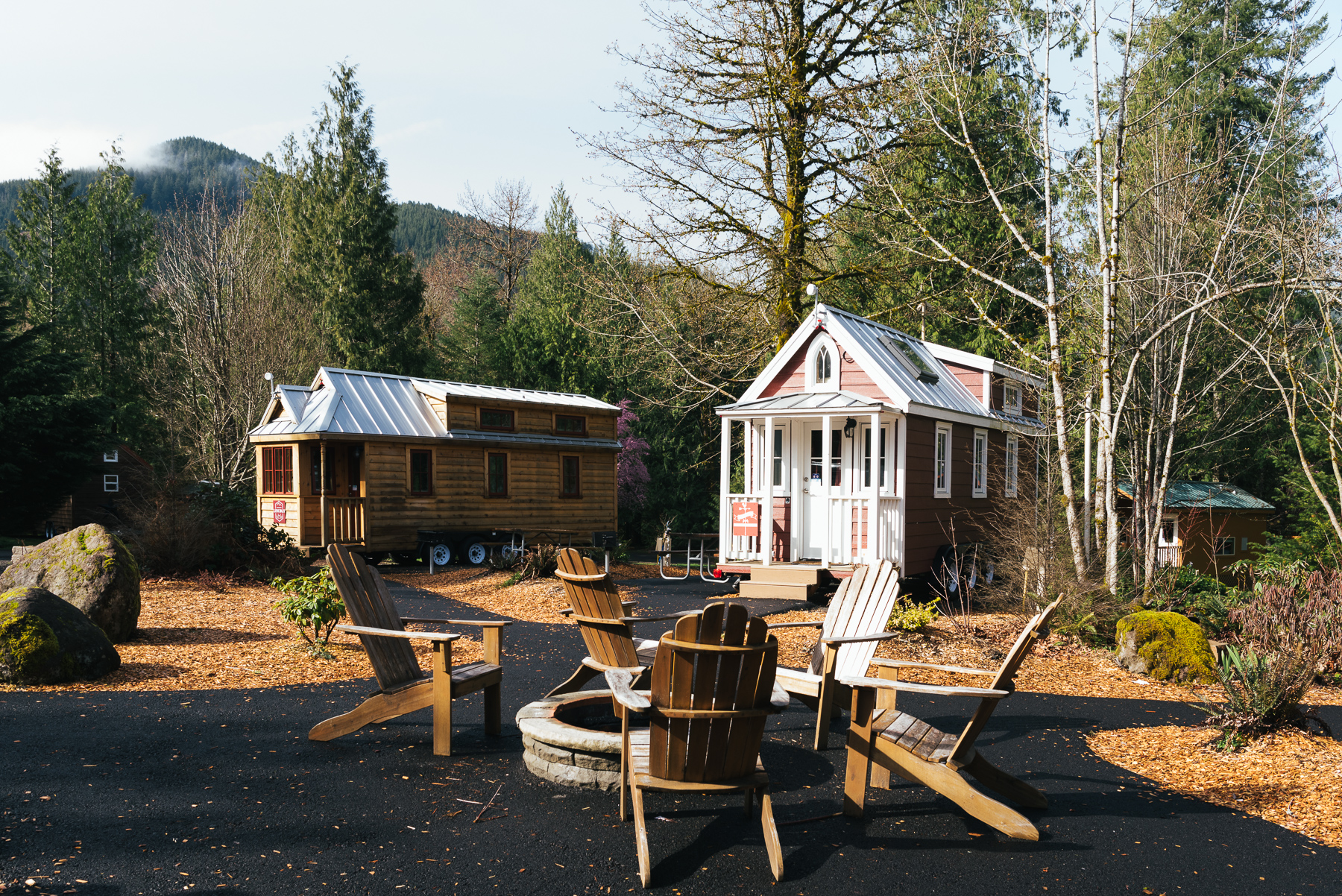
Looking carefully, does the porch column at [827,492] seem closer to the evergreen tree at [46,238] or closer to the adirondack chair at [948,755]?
the adirondack chair at [948,755]

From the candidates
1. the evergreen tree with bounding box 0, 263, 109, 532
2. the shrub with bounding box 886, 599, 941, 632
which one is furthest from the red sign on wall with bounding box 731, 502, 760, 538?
the evergreen tree with bounding box 0, 263, 109, 532

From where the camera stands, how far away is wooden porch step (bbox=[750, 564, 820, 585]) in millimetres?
12891

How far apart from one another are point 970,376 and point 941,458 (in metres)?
2.60

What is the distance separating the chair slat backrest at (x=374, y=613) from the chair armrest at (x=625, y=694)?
5.51ft

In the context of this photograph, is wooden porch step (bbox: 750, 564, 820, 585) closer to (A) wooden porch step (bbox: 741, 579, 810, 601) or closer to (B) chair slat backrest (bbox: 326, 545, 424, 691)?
(A) wooden porch step (bbox: 741, 579, 810, 601)

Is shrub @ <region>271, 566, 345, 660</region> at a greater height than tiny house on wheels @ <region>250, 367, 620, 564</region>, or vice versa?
tiny house on wheels @ <region>250, 367, 620, 564</region>

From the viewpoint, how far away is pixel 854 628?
5668 mm

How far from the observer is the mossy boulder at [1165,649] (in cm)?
812

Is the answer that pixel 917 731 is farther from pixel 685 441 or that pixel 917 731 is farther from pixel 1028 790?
pixel 685 441

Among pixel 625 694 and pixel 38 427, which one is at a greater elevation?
pixel 38 427

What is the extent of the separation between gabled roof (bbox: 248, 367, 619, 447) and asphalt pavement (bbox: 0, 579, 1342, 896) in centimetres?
1197

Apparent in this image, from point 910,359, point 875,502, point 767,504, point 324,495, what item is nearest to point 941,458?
point 910,359

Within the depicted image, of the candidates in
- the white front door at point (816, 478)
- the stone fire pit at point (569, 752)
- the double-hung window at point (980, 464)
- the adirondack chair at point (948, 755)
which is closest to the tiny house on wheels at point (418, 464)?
the white front door at point (816, 478)

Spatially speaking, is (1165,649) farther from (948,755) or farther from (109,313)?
(109,313)
